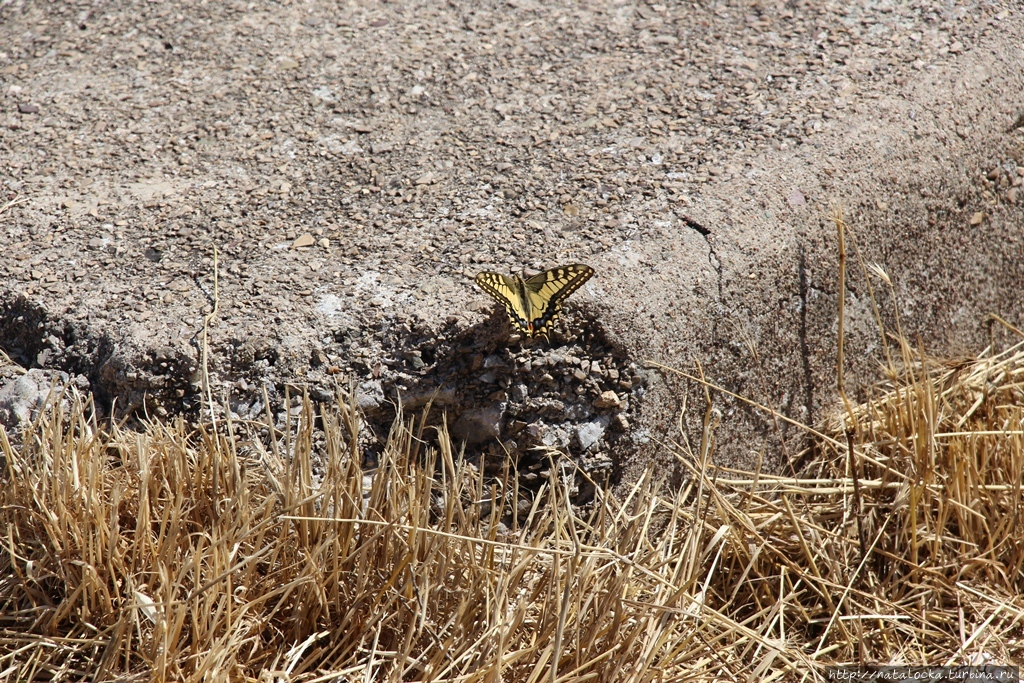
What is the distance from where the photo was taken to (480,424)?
1.83m

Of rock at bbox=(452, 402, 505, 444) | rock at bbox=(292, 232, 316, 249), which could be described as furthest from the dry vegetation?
rock at bbox=(292, 232, 316, 249)

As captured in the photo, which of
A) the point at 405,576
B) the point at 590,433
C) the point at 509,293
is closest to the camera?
the point at 405,576

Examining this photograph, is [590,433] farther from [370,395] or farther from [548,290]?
[370,395]

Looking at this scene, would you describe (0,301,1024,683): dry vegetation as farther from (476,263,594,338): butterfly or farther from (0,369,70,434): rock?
(476,263,594,338): butterfly

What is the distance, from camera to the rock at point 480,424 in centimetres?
183

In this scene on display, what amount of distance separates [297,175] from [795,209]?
1.22 metres

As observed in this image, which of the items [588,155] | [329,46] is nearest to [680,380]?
[588,155]

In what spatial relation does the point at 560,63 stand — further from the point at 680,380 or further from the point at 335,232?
the point at 680,380

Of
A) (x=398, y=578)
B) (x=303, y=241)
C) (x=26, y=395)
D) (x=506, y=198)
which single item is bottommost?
(x=398, y=578)

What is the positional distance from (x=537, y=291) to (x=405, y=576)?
0.62 meters

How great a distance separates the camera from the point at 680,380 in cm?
188

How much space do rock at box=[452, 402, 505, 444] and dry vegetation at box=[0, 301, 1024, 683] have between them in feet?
0.36

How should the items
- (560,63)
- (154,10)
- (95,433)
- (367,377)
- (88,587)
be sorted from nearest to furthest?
1. (88,587)
2. (95,433)
3. (367,377)
4. (560,63)
5. (154,10)

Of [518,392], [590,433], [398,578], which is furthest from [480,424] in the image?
[398,578]
